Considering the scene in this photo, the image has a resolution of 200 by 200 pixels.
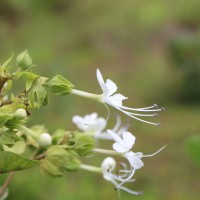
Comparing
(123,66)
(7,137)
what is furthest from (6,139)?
(123,66)

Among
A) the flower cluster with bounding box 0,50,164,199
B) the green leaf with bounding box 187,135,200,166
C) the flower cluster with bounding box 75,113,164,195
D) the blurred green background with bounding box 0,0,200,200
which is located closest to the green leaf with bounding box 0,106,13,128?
the flower cluster with bounding box 0,50,164,199


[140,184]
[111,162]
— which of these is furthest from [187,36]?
[111,162]

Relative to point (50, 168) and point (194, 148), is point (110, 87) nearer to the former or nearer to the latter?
point (50, 168)

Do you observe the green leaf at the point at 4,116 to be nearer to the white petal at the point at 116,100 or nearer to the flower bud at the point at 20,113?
the flower bud at the point at 20,113

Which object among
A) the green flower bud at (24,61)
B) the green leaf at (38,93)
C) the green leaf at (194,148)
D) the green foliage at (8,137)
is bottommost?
the green leaf at (194,148)

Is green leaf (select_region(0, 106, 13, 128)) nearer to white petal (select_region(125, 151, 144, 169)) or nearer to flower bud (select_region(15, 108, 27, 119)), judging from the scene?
flower bud (select_region(15, 108, 27, 119))

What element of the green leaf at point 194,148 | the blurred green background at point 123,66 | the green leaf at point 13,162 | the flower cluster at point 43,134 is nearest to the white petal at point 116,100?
the flower cluster at point 43,134
